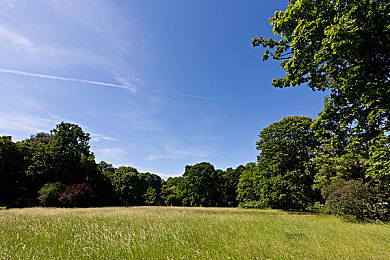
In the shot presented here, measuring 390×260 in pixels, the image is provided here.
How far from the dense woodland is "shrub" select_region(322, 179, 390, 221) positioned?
0.06 m

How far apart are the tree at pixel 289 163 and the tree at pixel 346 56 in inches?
657

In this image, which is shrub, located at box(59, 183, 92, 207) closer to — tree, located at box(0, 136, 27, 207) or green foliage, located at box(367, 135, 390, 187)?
tree, located at box(0, 136, 27, 207)

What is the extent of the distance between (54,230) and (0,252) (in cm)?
254

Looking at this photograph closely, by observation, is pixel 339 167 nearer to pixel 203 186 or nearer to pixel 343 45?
pixel 343 45

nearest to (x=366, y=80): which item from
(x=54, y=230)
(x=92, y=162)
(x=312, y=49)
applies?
(x=312, y=49)

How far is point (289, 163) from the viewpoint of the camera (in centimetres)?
2403

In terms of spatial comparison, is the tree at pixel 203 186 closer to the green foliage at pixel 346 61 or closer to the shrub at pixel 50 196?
the shrub at pixel 50 196

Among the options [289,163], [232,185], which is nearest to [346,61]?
[289,163]

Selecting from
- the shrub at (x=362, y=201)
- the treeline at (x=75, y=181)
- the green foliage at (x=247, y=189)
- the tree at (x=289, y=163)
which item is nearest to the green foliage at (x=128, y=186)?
the treeline at (x=75, y=181)

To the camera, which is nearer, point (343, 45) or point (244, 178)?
point (343, 45)

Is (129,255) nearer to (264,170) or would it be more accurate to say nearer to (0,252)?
(0,252)

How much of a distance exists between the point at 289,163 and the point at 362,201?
34.4ft

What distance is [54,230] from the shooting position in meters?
7.36

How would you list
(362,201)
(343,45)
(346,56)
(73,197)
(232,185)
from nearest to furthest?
(343,45) < (346,56) < (362,201) < (73,197) < (232,185)
